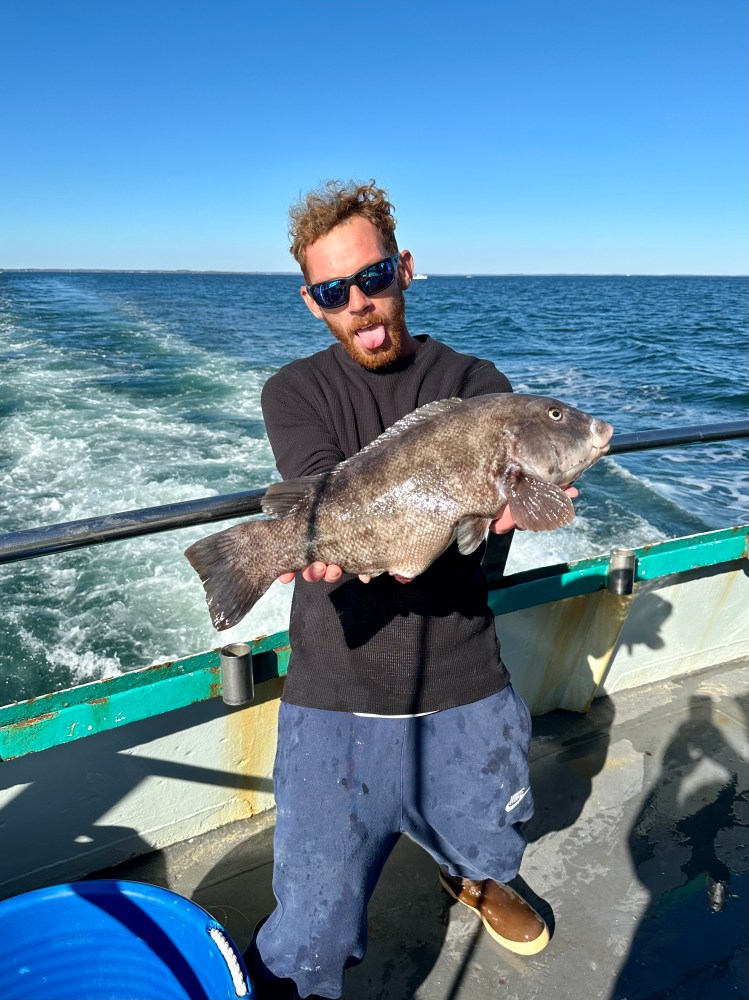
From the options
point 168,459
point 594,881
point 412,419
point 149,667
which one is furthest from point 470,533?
point 168,459

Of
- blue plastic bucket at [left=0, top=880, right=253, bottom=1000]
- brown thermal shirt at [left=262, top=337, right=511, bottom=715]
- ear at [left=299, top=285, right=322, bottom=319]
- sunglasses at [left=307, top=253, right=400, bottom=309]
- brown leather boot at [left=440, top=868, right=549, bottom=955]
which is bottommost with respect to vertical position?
brown leather boot at [left=440, top=868, right=549, bottom=955]

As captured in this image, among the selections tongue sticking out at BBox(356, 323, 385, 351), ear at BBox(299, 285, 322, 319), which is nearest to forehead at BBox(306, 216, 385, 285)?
ear at BBox(299, 285, 322, 319)

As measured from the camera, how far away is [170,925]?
7.31 feet

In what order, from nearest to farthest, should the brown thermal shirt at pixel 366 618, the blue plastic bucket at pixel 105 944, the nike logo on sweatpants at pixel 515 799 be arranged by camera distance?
the blue plastic bucket at pixel 105 944
the brown thermal shirt at pixel 366 618
the nike logo on sweatpants at pixel 515 799

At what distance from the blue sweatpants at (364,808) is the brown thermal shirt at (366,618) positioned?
0.08 meters

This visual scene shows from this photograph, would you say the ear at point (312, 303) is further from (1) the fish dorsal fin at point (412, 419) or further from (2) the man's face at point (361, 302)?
(1) the fish dorsal fin at point (412, 419)

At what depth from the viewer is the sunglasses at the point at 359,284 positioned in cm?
263

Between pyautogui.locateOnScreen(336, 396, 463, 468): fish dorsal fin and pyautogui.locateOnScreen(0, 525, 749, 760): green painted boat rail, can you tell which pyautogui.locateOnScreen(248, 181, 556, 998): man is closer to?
pyautogui.locateOnScreen(336, 396, 463, 468): fish dorsal fin

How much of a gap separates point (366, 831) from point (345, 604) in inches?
29.8

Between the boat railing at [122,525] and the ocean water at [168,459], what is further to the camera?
the ocean water at [168,459]

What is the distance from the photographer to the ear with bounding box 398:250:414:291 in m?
2.84

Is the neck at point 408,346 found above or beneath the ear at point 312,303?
beneath

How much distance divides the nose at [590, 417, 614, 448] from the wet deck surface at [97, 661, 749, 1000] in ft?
5.96

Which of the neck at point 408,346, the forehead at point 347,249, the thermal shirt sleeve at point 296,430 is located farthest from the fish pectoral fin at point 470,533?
the forehead at point 347,249
